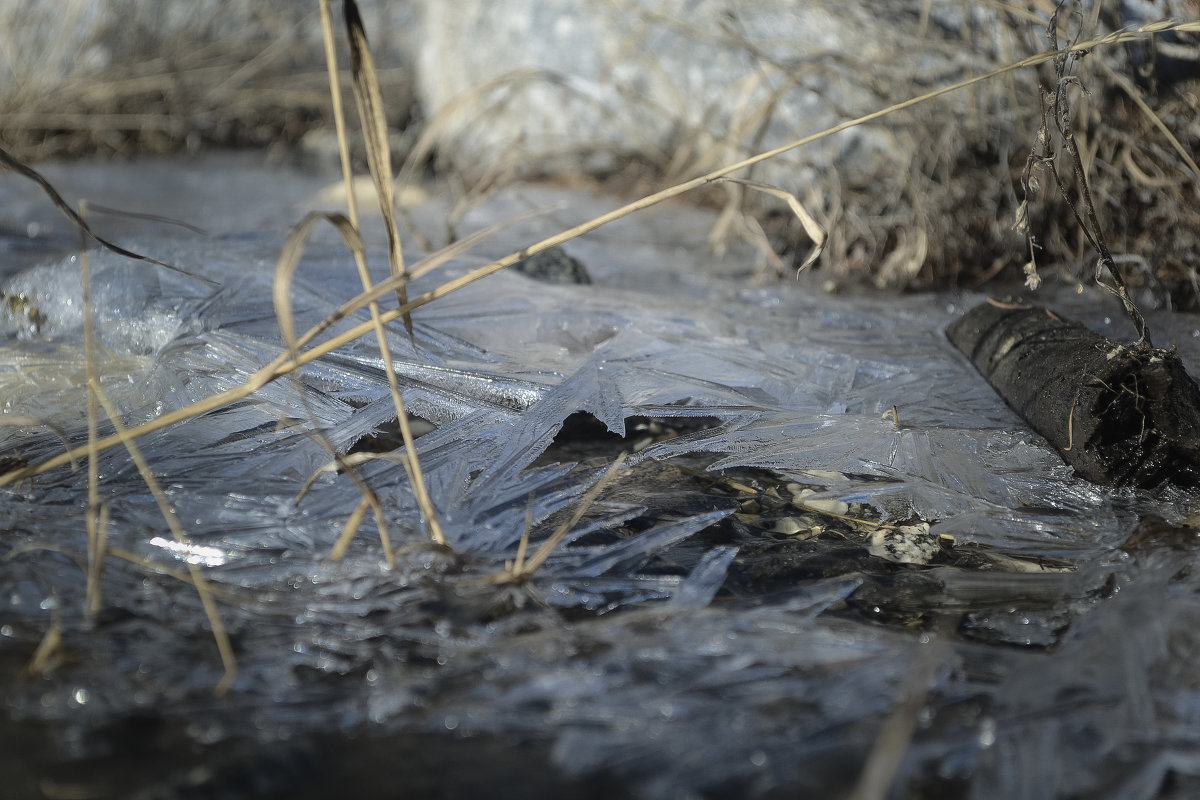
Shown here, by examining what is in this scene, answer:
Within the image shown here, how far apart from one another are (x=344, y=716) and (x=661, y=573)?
20.4 inches

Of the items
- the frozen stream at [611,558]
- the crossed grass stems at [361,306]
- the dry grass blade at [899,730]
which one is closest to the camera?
the dry grass blade at [899,730]

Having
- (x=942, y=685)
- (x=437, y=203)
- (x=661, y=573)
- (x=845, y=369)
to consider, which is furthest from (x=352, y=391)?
(x=437, y=203)

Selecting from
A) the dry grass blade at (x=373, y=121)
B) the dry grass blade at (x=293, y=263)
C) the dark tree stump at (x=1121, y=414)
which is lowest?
the dark tree stump at (x=1121, y=414)

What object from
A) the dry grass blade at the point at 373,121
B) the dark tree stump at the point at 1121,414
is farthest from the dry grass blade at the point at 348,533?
the dark tree stump at the point at 1121,414

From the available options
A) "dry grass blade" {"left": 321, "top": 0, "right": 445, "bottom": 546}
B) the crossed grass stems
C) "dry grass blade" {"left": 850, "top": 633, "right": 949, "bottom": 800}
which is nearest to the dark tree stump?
the crossed grass stems

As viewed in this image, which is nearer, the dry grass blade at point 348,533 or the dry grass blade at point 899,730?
the dry grass blade at point 899,730

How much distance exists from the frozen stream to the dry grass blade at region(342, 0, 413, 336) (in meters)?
0.22

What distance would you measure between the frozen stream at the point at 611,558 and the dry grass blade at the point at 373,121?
0.22 m

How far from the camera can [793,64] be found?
9.20 feet

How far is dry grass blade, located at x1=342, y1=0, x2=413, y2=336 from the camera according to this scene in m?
1.29

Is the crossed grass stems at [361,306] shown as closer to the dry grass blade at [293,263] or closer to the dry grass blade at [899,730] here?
the dry grass blade at [293,263]

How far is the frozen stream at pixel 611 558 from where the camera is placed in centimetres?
103

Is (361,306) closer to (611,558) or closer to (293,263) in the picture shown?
(293,263)

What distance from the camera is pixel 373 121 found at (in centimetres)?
138
